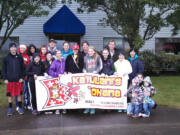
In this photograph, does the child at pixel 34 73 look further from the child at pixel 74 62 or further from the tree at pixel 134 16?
the tree at pixel 134 16

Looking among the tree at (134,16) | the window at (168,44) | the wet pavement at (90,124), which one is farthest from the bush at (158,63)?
the wet pavement at (90,124)

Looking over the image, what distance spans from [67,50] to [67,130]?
2.53 metres

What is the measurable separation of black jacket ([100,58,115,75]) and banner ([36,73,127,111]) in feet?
0.50

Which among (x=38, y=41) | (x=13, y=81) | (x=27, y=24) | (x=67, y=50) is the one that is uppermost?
(x=27, y=24)

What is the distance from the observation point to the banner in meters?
6.06

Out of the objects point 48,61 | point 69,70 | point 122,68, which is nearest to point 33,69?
point 48,61

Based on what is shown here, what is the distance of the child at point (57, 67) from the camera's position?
6.09m

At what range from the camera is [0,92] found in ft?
28.7

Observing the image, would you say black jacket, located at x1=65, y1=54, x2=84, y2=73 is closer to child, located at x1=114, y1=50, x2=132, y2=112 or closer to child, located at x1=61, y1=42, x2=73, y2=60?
child, located at x1=61, y1=42, x2=73, y2=60

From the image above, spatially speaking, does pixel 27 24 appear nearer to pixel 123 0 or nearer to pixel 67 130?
pixel 123 0

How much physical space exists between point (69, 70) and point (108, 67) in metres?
1.12

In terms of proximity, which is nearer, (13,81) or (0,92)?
(13,81)

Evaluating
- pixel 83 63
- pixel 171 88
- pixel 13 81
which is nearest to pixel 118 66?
pixel 83 63

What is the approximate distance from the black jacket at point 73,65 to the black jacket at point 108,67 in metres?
0.64
